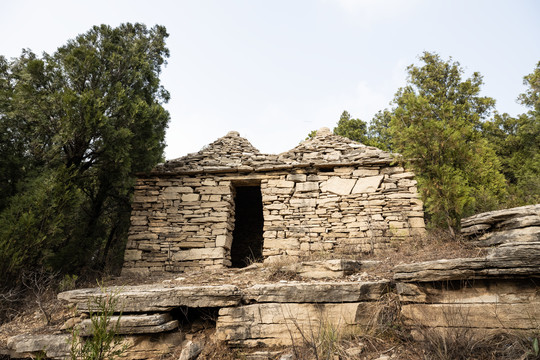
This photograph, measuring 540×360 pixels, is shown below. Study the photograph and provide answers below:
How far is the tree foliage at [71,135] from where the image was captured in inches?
208

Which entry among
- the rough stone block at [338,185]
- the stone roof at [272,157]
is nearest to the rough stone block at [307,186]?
the rough stone block at [338,185]

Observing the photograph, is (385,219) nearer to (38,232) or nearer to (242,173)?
(242,173)

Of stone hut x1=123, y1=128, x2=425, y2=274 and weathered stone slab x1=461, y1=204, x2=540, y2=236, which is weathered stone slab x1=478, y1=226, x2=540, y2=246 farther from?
stone hut x1=123, y1=128, x2=425, y2=274

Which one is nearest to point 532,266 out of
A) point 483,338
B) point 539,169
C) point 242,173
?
point 483,338

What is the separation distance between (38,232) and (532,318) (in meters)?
6.91

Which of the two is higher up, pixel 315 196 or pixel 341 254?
pixel 315 196

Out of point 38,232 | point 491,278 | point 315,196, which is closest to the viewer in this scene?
point 491,278

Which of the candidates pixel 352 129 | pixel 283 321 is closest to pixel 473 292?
pixel 283 321

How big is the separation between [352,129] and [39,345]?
14.1m

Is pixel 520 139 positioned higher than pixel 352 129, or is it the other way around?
pixel 352 129

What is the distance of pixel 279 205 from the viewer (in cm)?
685

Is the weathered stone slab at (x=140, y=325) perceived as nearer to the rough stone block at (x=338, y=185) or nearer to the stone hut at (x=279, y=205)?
the stone hut at (x=279, y=205)

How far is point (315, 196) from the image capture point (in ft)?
22.4

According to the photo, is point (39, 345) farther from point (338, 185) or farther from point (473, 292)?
point (338, 185)
